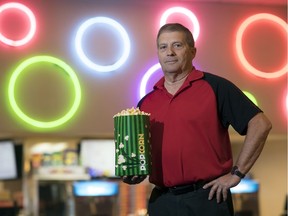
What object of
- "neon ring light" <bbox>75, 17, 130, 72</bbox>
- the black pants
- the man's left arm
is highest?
"neon ring light" <bbox>75, 17, 130, 72</bbox>

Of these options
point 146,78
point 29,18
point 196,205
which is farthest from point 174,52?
point 29,18

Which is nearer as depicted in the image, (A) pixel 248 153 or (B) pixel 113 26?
(A) pixel 248 153

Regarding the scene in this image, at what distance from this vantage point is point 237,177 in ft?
5.46

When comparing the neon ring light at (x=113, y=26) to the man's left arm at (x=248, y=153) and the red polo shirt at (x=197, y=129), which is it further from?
the man's left arm at (x=248, y=153)

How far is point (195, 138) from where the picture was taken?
170 cm

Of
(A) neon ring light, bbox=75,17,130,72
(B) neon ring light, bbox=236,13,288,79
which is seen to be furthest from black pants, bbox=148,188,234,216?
(B) neon ring light, bbox=236,13,288,79

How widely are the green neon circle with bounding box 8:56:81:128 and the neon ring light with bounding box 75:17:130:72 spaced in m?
0.13

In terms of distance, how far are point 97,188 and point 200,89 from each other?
2593 millimetres

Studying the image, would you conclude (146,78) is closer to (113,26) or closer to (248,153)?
(113,26)

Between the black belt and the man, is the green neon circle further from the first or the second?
the black belt

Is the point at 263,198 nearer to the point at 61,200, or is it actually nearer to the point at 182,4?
the point at 61,200

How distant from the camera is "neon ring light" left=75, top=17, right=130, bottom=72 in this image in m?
3.17

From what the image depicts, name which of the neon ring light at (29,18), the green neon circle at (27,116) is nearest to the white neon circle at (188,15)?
the green neon circle at (27,116)

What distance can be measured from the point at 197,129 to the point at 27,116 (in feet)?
5.22
